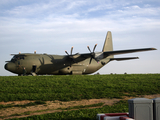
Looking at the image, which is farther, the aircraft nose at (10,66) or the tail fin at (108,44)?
the tail fin at (108,44)

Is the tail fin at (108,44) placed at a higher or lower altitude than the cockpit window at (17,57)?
higher

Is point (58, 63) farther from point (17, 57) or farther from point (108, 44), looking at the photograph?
point (108, 44)

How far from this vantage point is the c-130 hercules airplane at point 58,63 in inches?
1097

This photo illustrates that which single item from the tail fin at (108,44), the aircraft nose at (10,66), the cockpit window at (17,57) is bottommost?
the aircraft nose at (10,66)

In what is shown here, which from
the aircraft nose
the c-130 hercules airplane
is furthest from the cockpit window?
the aircraft nose

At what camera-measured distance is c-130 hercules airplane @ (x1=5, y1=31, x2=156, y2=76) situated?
27.9m

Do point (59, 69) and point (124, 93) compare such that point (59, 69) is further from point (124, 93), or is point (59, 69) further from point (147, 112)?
point (147, 112)

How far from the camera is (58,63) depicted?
30.7 meters

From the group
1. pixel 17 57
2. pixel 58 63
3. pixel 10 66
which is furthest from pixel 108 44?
pixel 10 66

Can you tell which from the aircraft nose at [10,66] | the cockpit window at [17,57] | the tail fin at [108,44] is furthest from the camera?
the tail fin at [108,44]

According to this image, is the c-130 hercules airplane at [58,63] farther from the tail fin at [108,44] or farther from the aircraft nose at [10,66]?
the tail fin at [108,44]

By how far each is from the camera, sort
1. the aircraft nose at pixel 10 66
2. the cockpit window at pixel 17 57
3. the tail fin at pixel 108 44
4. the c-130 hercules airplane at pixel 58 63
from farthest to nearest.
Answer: the tail fin at pixel 108 44
the cockpit window at pixel 17 57
the c-130 hercules airplane at pixel 58 63
the aircraft nose at pixel 10 66

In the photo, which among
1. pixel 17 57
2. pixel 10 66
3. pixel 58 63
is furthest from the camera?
pixel 58 63

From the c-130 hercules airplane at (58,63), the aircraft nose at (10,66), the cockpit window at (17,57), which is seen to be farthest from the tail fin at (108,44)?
the aircraft nose at (10,66)
